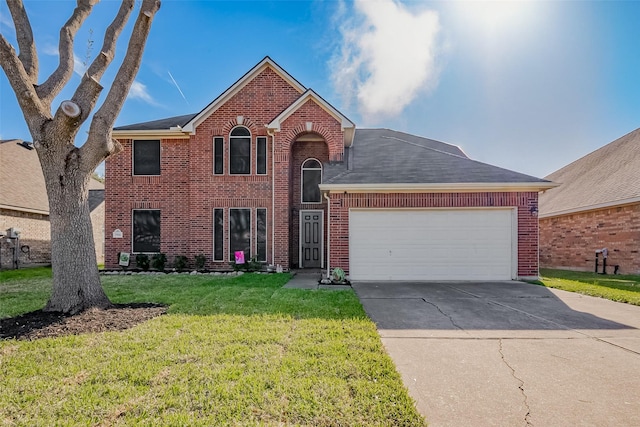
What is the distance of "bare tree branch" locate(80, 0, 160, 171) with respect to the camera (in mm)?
5133

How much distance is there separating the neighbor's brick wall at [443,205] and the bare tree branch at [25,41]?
22.4 feet

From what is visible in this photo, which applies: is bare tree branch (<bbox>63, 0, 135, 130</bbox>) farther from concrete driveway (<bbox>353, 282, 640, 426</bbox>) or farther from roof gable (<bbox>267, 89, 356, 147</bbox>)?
concrete driveway (<bbox>353, 282, 640, 426</bbox>)

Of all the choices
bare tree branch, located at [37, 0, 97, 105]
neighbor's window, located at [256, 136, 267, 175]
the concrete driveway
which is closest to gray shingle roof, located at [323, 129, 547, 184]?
neighbor's window, located at [256, 136, 267, 175]

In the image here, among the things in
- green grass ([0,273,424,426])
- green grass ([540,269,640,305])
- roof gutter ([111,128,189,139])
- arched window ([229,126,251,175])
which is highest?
roof gutter ([111,128,189,139])

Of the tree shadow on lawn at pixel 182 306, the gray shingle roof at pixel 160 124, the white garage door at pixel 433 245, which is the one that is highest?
the gray shingle roof at pixel 160 124

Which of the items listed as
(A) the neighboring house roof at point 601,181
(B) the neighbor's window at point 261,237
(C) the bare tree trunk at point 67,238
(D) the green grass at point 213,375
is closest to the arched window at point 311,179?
(B) the neighbor's window at point 261,237

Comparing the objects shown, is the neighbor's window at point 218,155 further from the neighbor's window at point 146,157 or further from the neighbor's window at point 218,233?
the neighbor's window at point 146,157

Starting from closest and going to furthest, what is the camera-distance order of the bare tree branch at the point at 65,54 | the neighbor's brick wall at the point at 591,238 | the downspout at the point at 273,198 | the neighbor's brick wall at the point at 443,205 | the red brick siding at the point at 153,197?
1. the bare tree branch at the point at 65,54
2. the neighbor's brick wall at the point at 443,205
3. the neighbor's brick wall at the point at 591,238
4. the downspout at the point at 273,198
5. the red brick siding at the point at 153,197

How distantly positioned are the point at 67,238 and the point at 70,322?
1.39 meters

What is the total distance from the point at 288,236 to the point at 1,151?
50.8 feet

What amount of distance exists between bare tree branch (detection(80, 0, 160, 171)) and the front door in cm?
752

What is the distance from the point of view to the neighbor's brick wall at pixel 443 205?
883 centimetres

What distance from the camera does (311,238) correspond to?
39.8 feet

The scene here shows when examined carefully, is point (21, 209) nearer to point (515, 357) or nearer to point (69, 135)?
point (69, 135)
